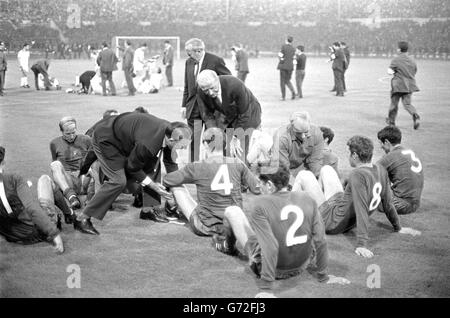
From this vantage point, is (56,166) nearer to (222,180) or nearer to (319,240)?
(222,180)

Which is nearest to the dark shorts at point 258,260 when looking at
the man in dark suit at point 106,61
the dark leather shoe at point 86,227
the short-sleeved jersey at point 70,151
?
the dark leather shoe at point 86,227

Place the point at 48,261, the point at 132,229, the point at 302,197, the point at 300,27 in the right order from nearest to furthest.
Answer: the point at 302,197, the point at 48,261, the point at 132,229, the point at 300,27

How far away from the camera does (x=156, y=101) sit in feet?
59.3

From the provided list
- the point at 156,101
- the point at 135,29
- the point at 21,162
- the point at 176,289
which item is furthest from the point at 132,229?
the point at 135,29

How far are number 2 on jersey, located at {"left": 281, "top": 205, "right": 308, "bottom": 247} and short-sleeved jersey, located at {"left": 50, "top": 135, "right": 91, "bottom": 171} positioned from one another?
3.78 metres

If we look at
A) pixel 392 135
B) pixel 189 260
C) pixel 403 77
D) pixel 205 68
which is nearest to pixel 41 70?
pixel 403 77

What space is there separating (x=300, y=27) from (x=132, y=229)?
42.2 metres

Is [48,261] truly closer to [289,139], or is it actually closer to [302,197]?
[302,197]

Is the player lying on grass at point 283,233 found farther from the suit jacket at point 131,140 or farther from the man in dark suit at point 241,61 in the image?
the man in dark suit at point 241,61

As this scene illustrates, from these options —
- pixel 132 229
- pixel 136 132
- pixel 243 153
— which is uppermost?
pixel 136 132

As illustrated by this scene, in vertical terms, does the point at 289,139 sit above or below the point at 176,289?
above

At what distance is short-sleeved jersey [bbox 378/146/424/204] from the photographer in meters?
6.53

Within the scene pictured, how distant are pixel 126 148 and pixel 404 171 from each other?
3143 mm

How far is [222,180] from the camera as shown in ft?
18.9
